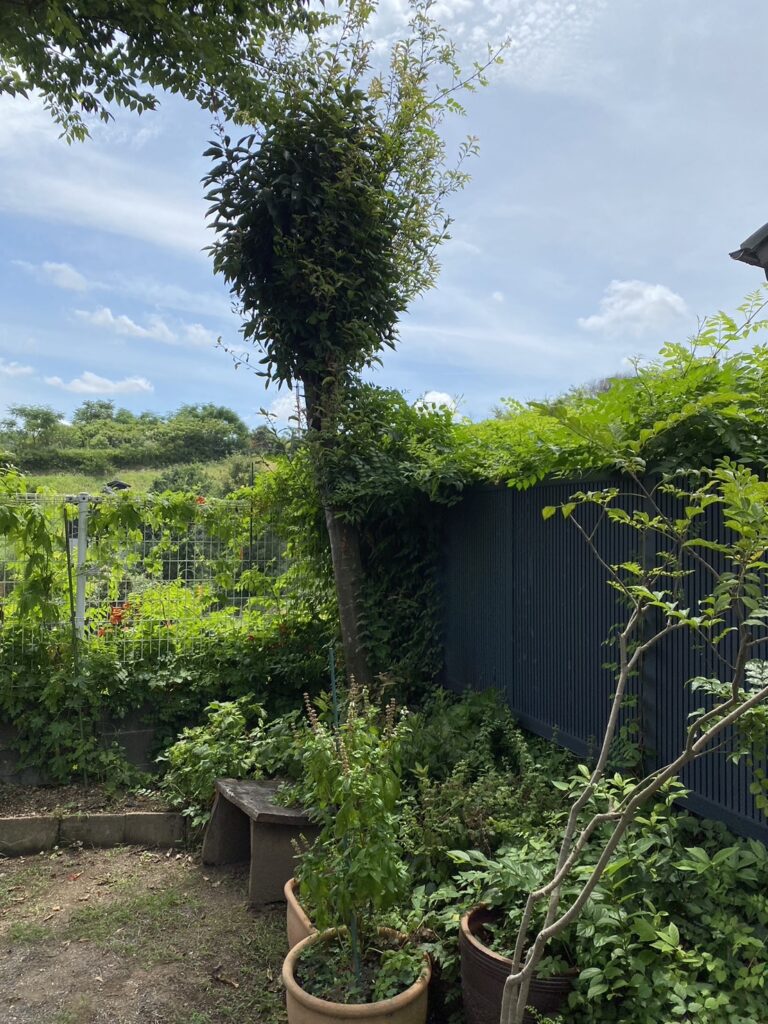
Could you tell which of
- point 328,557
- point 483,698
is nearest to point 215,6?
point 328,557

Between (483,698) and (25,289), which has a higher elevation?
(25,289)

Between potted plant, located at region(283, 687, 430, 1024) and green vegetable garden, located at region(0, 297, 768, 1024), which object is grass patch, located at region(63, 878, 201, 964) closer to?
green vegetable garden, located at region(0, 297, 768, 1024)

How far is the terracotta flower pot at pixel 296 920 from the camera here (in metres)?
2.68

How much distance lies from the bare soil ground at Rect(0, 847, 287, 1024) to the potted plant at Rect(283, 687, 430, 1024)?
396mm

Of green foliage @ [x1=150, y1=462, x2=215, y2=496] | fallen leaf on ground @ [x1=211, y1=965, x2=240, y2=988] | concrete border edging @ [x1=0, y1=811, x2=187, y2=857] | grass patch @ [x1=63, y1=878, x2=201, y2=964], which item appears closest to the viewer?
fallen leaf on ground @ [x1=211, y1=965, x2=240, y2=988]

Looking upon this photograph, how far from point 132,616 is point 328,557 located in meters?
1.53

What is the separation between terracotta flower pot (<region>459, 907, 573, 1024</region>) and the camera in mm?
2162

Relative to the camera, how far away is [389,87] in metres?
5.50

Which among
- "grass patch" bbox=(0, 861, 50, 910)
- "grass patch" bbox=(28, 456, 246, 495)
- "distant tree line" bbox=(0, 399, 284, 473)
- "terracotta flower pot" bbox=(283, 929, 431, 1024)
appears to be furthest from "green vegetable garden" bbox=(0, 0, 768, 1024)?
"distant tree line" bbox=(0, 399, 284, 473)

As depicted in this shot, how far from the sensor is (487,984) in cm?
224

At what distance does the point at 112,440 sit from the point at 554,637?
3480cm

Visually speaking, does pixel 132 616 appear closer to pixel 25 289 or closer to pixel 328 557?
pixel 328 557

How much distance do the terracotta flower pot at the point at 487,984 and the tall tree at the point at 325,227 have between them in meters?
2.83

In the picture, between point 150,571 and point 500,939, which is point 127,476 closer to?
point 150,571
